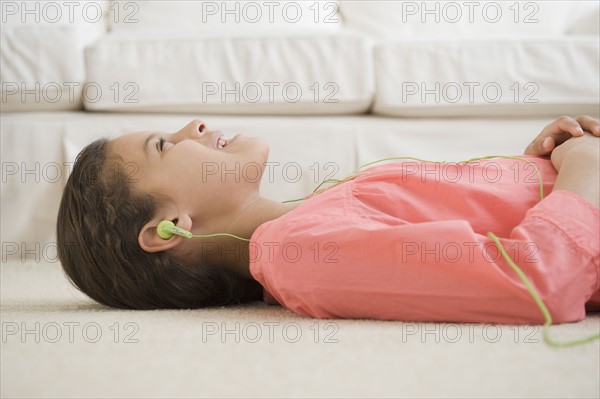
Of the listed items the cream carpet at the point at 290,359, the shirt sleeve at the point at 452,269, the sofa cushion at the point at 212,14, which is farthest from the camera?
the sofa cushion at the point at 212,14

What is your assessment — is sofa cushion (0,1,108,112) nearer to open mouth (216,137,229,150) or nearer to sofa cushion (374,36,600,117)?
open mouth (216,137,229,150)

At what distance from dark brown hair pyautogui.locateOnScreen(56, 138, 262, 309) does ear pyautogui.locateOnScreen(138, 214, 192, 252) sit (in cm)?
1

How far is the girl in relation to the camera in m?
0.86

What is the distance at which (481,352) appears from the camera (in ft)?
2.45

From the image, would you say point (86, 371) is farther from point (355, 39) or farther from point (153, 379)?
point (355, 39)

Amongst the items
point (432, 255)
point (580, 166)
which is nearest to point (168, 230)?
point (432, 255)

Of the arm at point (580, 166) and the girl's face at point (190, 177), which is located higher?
the arm at point (580, 166)

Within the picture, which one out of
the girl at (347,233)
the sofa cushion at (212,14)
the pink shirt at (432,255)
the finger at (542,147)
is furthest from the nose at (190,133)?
the sofa cushion at (212,14)

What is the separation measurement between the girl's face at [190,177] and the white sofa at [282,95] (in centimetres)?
45

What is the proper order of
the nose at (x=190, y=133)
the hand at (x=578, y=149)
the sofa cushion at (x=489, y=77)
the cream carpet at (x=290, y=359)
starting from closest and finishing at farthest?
1. the cream carpet at (x=290, y=359)
2. the hand at (x=578, y=149)
3. the nose at (x=190, y=133)
4. the sofa cushion at (x=489, y=77)

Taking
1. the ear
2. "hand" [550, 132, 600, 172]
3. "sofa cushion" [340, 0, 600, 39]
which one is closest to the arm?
"hand" [550, 132, 600, 172]

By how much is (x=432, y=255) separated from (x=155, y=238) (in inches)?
17.3

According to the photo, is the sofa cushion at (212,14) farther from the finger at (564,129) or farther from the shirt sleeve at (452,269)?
the shirt sleeve at (452,269)

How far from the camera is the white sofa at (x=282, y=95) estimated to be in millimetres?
1624
